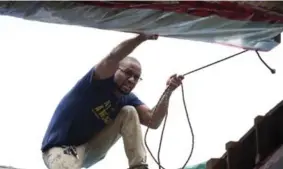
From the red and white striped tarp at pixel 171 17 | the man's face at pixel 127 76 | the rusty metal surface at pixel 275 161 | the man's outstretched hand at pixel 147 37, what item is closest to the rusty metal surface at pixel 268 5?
the red and white striped tarp at pixel 171 17

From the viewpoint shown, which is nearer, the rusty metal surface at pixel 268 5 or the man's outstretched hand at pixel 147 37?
the rusty metal surface at pixel 268 5

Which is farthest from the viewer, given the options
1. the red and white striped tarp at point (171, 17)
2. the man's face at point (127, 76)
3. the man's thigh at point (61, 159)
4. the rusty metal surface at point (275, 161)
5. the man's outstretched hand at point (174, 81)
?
the man's face at point (127, 76)

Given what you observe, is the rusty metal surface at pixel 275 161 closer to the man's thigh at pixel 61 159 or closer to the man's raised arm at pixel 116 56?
the man's raised arm at pixel 116 56

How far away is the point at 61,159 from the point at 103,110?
44cm

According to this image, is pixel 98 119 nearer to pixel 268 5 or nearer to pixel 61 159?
pixel 61 159

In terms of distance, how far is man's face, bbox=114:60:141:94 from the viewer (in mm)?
4113

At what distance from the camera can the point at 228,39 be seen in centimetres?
373

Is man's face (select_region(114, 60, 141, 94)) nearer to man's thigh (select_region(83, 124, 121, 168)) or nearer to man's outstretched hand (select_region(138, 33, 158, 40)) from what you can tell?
man's thigh (select_region(83, 124, 121, 168))

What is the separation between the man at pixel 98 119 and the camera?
396 cm

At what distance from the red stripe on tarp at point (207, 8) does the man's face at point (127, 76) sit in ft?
2.79

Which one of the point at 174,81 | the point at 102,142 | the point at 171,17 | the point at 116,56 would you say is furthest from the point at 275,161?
the point at 102,142

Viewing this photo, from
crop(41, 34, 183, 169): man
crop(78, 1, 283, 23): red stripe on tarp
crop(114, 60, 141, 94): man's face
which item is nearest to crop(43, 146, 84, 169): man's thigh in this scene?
crop(41, 34, 183, 169): man

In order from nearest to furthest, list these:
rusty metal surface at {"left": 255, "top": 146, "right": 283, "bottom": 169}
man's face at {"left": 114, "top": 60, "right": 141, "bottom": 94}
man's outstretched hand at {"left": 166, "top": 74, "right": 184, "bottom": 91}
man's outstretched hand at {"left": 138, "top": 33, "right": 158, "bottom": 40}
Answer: rusty metal surface at {"left": 255, "top": 146, "right": 283, "bottom": 169}
man's outstretched hand at {"left": 138, "top": 33, "right": 158, "bottom": 40}
man's outstretched hand at {"left": 166, "top": 74, "right": 184, "bottom": 91}
man's face at {"left": 114, "top": 60, "right": 141, "bottom": 94}

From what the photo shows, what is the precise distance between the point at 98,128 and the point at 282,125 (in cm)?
122
